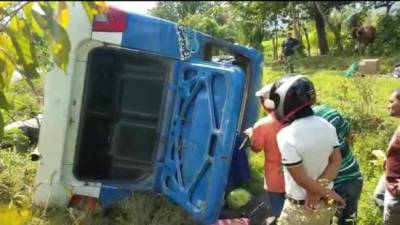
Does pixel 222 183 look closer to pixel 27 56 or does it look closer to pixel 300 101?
pixel 300 101

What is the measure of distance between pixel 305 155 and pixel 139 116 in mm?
2318

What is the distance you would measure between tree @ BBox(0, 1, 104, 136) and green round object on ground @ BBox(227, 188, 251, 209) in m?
2.51

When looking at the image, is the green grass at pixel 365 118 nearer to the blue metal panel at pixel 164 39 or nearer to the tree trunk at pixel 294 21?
the blue metal panel at pixel 164 39

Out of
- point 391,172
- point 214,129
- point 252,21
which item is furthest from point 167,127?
point 252,21

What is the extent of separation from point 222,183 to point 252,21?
16.6 metres

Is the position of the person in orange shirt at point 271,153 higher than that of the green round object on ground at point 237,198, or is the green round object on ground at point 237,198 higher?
the person in orange shirt at point 271,153

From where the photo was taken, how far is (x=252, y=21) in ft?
65.1

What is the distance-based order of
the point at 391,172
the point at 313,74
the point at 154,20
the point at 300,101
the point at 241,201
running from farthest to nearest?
the point at 313,74, the point at 241,201, the point at 154,20, the point at 391,172, the point at 300,101

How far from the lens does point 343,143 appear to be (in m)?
3.50

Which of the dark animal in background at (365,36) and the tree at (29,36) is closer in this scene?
the tree at (29,36)

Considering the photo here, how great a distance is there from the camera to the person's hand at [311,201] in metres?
2.81

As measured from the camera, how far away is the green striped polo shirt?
3.39m

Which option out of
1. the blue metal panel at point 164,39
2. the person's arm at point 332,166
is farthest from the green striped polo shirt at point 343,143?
the blue metal panel at point 164,39

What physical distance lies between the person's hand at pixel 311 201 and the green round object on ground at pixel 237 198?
5.95ft
